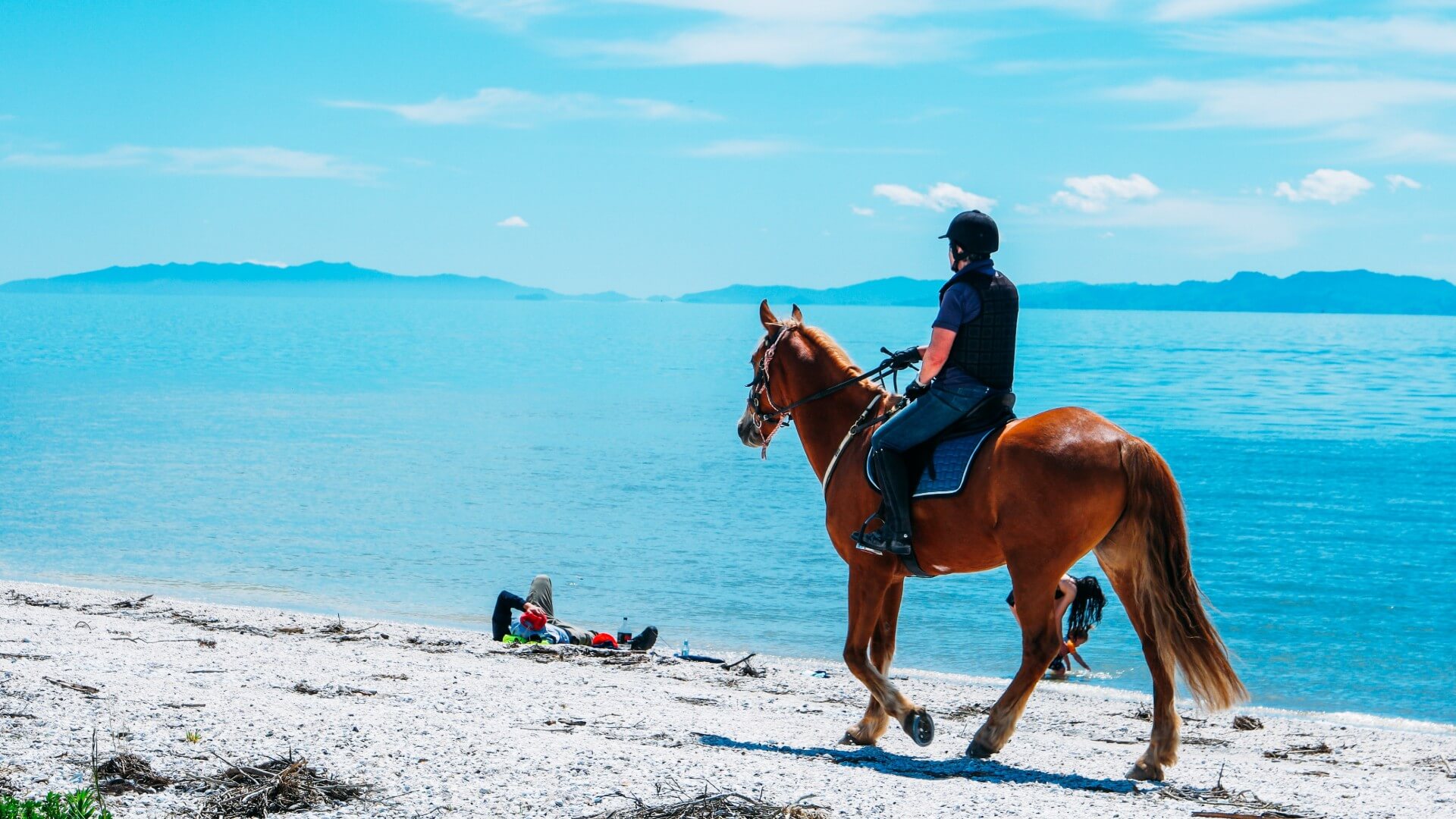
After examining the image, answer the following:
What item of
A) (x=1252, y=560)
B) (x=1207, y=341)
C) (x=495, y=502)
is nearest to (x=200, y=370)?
(x=495, y=502)

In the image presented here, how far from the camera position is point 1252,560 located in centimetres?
2208

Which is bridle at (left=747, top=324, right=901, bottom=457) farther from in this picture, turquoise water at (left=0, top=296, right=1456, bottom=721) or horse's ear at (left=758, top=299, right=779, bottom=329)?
turquoise water at (left=0, top=296, right=1456, bottom=721)

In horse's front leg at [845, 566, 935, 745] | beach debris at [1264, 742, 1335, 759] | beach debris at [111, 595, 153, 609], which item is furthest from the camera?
beach debris at [111, 595, 153, 609]

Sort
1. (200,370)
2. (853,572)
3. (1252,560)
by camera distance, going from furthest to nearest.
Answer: (200,370) < (1252,560) < (853,572)

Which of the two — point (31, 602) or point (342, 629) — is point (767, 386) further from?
point (31, 602)

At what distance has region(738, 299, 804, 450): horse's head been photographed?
30.6 feet

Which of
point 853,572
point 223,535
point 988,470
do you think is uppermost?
point 988,470

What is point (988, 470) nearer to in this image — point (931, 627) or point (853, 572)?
point (853, 572)

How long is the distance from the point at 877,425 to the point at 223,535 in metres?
A: 18.6

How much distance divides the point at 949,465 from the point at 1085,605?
5415mm

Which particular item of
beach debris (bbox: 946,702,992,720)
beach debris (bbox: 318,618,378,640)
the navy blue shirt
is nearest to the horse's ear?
the navy blue shirt

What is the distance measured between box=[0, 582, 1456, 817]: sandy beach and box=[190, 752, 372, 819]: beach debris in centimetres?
12

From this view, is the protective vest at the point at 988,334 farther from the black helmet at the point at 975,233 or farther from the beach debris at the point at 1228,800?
the beach debris at the point at 1228,800

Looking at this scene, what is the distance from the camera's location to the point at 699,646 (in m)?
15.8
